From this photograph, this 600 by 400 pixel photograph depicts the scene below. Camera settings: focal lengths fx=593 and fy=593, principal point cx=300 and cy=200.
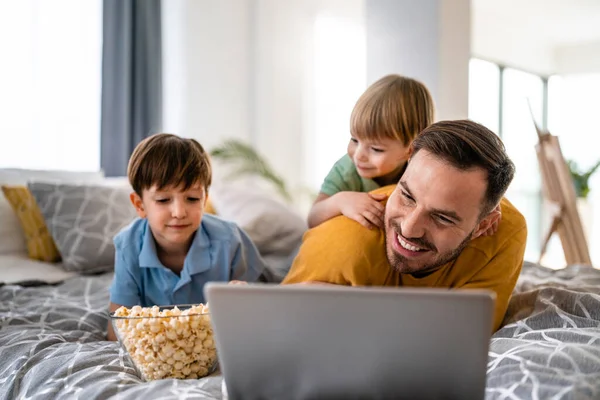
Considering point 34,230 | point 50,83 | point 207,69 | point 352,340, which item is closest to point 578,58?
point 207,69

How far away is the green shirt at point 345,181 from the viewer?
1534mm

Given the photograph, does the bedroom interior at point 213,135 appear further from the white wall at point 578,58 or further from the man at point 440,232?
the white wall at point 578,58

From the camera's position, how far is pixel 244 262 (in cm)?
170

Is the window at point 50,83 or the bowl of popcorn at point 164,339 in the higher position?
the window at point 50,83

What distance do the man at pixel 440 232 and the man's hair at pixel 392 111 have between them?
0.14 m

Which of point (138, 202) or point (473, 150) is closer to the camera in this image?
point (473, 150)

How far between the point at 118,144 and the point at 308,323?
339 centimetres

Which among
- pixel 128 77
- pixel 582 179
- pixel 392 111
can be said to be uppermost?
pixel 128 77

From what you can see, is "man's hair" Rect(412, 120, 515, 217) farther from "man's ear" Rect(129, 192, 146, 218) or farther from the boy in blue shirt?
"man's ear" Rect(129, 192, 146, 218)

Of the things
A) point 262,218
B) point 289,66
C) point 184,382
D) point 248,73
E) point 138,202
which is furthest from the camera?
point 289,66

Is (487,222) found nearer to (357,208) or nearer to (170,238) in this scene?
(357,208)

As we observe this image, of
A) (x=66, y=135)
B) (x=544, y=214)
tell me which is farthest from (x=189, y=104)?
(x=544, y=214)

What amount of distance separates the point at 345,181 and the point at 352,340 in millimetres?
910

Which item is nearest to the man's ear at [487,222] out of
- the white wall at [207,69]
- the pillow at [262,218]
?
the pillow at [262,218]
